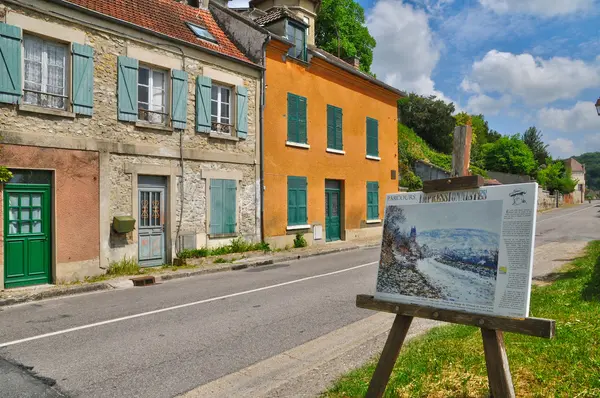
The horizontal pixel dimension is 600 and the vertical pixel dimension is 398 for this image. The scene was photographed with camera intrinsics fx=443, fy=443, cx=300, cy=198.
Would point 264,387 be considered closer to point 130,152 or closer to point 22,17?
point 130,152

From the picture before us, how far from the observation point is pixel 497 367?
286cm

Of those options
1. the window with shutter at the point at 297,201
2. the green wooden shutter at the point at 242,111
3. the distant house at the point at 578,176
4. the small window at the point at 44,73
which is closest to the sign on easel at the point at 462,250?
the small window at the point at 44,73

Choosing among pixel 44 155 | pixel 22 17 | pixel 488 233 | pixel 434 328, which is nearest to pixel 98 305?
pixel 44 155

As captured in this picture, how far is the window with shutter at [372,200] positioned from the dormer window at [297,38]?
6.49 m

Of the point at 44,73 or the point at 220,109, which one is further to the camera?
the point at 220,109

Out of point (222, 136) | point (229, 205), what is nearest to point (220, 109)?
point (222, 136)

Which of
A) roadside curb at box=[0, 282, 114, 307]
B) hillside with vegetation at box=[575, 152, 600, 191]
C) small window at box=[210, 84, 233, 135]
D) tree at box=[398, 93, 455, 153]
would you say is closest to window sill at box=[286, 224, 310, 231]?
small window at box=[210, 84, 233, 135]

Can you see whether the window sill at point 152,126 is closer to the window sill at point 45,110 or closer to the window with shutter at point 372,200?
the window sill at point 45,110

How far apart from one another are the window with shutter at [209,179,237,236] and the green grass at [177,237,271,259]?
40cm

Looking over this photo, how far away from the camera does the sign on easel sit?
2.87m

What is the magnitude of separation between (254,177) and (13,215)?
7057 mm

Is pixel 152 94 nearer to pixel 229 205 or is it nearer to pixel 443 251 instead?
pixel 229 205

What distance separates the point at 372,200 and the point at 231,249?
28.4 feet

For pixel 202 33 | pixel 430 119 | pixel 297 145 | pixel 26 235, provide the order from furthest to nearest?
pixel 430 119 → pixel 297 145 → pixel 202 33 → pixel 26 235
